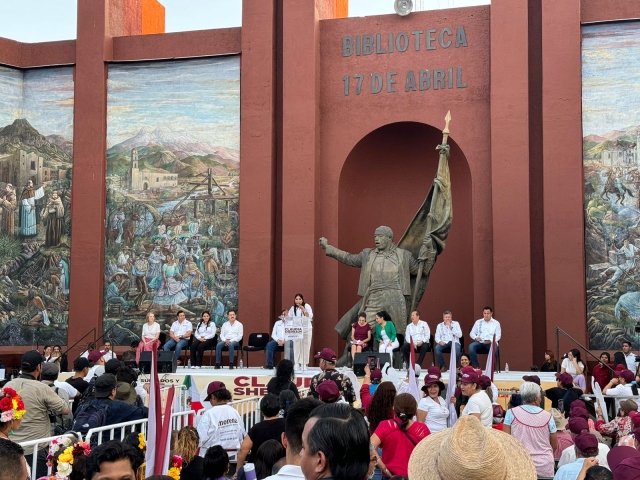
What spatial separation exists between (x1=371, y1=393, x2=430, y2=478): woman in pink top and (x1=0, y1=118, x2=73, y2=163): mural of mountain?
15549 mm

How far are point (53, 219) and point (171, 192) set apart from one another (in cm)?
274

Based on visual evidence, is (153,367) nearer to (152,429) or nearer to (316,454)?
(152,429)

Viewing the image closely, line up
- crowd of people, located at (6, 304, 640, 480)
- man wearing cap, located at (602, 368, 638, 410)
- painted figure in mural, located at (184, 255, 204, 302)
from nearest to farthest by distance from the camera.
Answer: crowd of people, located at (6, 304, 640, 480)
man wearing cap, located at (602, 368, 638, 410)
painted figure in mural, located at (184, 255, 204, 302)

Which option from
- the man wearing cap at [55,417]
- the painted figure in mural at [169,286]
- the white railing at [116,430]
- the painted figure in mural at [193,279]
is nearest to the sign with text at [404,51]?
the painted figure in mural at [193,279]

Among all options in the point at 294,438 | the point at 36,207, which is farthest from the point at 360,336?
the point at 294,438

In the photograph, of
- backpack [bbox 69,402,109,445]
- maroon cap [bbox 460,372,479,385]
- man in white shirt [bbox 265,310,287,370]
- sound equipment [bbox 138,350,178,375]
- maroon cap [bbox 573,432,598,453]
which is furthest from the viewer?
man in white shirt [bbox 265,310,287,370]

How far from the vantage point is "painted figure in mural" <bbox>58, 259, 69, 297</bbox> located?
64.6 ft

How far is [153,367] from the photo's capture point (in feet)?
18.0

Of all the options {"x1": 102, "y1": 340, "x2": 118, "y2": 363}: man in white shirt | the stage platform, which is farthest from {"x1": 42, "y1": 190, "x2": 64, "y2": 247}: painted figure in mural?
the stage platform

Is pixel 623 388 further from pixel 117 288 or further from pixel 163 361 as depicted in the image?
pixel 117 288

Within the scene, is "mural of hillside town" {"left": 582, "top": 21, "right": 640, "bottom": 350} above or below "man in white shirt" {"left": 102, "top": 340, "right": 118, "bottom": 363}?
above

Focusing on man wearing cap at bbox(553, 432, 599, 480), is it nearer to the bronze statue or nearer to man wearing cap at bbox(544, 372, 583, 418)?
man wearing cap at bbox(544, 372, 583, 418)

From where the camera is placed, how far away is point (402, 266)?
15828 mm

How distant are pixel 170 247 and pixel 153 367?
45.8ft
